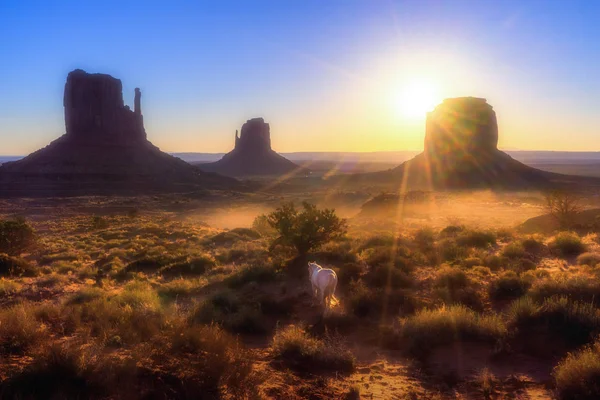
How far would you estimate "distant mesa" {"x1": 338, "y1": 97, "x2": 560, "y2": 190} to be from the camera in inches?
3029

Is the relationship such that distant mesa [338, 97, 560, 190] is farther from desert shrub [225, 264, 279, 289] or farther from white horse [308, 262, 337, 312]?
white horse [308, 262, 337, 312]

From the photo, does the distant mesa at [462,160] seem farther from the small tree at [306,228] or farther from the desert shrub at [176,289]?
the desert shrub at [176,289]

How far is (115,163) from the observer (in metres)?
84.1

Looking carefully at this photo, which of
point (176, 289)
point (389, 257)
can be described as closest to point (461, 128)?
point (389, 257)

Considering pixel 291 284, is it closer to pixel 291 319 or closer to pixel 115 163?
pixel 291 319

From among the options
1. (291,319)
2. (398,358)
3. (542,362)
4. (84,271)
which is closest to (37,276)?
(84,271)

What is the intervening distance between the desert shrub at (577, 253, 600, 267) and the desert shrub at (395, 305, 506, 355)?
24.6 feet

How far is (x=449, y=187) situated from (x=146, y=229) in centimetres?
5650

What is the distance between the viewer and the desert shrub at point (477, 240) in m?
18.2

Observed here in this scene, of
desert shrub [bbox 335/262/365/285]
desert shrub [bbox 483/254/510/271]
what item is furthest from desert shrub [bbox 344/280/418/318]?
desert shrub [bbox 483/254/510/271]

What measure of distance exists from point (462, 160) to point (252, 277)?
7786 centimetres

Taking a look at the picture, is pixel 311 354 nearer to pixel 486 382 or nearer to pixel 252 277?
pixel 486 382

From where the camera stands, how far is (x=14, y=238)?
65.6 ft

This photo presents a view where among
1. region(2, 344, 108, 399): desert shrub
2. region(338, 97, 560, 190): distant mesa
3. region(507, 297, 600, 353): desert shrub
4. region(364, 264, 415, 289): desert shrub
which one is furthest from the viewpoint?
region(338, 97, 560, 190): distant mesa
